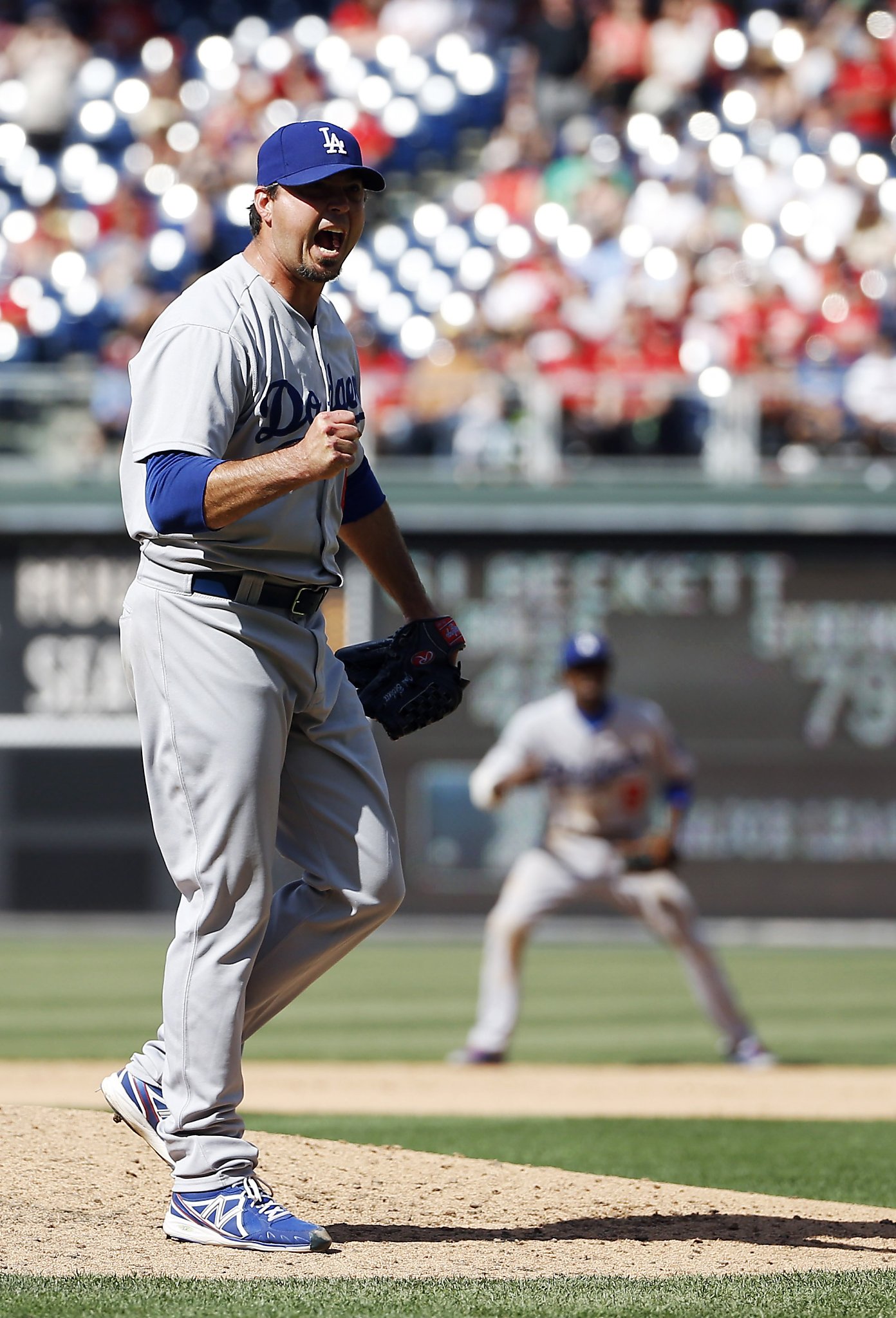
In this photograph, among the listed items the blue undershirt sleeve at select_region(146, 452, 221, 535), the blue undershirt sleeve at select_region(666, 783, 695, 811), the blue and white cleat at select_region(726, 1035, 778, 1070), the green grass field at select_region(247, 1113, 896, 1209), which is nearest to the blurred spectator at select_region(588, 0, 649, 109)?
the blue undershirt sleeve at select_region(666, 783, 695, 811)

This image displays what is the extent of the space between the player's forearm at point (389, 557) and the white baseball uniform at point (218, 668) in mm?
371

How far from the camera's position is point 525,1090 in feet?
23.7

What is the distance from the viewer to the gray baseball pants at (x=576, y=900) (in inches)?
309

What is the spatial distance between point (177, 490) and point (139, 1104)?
1.19 meters

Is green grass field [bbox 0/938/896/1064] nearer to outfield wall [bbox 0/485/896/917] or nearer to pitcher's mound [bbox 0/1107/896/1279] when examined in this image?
outfield wall [bbox 0/485/896/917]

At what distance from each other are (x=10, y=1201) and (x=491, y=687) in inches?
377

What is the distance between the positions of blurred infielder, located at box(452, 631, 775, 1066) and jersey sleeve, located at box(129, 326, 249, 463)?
497 cm

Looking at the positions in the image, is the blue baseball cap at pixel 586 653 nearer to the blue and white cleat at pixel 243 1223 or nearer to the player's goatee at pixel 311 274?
the player's goatee at pixel 311 274

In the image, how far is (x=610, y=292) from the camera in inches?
577

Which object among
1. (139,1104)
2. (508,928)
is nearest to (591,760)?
(508,928)

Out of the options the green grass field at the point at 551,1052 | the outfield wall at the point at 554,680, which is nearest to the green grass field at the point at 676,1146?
the green grass field at the point at 551,1052

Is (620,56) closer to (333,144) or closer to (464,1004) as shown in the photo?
(464,1004)

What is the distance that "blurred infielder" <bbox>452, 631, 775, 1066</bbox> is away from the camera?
8.20 m

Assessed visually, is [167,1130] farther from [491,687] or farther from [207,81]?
[207,81]
